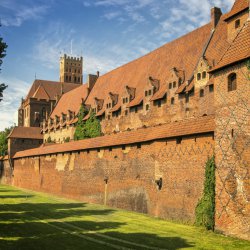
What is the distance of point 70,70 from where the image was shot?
10950 centimetres

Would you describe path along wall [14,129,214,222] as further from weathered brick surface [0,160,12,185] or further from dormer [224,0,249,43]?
weathered brick surface [0,160,12,185]

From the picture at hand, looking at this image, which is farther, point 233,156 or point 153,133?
point 153,133

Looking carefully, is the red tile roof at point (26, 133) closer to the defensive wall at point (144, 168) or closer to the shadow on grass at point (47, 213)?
the defensive wall at point (144, 168)

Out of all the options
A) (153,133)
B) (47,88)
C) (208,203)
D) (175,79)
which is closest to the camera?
(208,203)

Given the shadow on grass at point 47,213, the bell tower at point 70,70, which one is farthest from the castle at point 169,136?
the bell tower at point 70,70

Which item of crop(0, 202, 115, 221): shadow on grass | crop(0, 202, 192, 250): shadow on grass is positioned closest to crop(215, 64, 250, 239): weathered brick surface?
crop(0, 202, 192, 250): shadow on grass

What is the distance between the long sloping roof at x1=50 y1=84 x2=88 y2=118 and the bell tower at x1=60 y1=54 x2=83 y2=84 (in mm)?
36017

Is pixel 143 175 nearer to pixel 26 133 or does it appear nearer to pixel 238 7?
pixel 238 7

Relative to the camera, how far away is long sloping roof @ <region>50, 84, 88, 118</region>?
58750 millimetres

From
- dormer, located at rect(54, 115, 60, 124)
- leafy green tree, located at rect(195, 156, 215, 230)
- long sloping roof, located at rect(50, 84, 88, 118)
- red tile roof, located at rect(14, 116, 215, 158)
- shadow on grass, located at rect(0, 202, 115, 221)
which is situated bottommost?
shadow on grass, located at rect(0, 202, 115, 221)

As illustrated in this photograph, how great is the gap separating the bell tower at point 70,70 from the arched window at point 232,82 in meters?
91.9

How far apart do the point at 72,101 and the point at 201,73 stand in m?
35.9

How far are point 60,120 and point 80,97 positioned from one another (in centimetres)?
490

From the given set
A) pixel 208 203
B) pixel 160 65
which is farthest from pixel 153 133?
pixel 160 65
